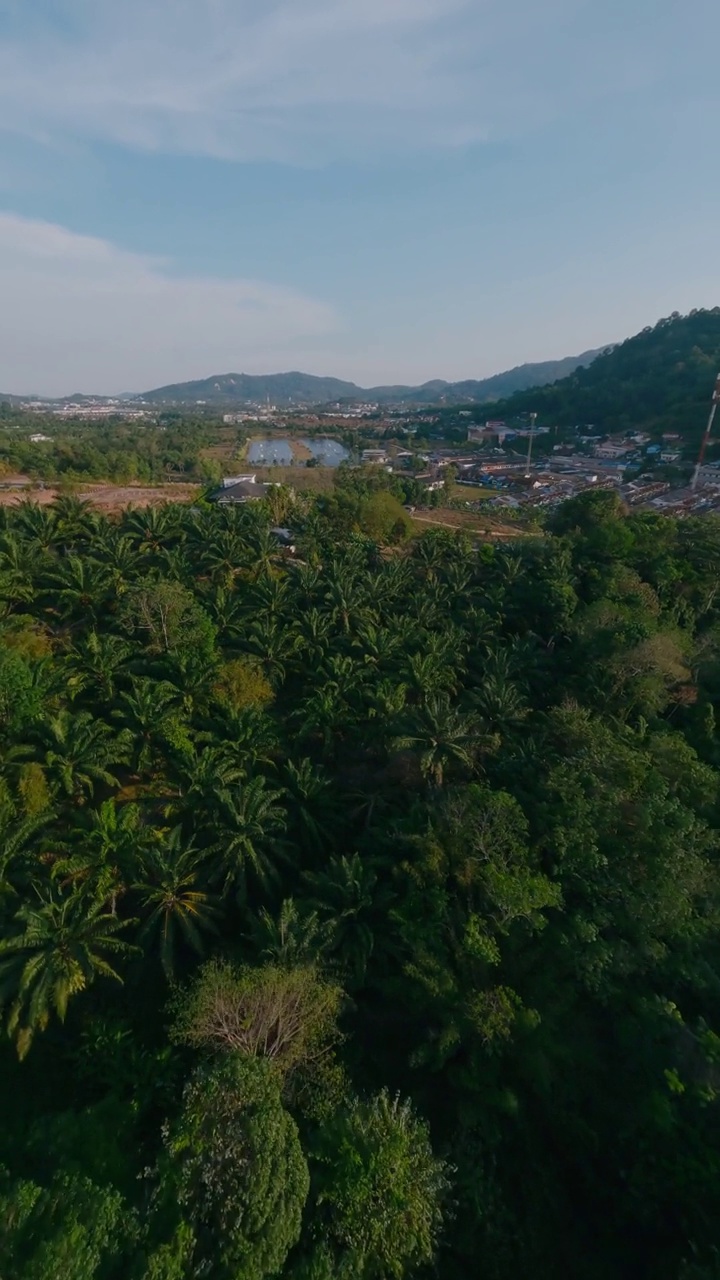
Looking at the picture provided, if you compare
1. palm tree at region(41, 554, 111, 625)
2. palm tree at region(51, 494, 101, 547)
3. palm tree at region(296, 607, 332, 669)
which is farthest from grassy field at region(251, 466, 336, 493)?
palm tree at region(296, 607, 332, 669)

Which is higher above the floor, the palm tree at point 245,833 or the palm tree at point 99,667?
Result: the palm tree at point 99,667

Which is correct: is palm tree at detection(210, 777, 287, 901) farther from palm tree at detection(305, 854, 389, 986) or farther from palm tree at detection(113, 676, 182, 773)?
palm tree at detection(113, 676, 182, 773)

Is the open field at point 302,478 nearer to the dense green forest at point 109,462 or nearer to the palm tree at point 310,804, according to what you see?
the dense green forest at point 109,462

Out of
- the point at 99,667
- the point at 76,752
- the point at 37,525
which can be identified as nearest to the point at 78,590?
the point at 99,667

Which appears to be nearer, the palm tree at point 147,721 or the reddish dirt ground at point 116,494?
the palm tree at point 147,721

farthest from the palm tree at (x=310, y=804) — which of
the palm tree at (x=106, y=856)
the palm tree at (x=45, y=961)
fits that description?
the palm tree at (x=45, y=961)

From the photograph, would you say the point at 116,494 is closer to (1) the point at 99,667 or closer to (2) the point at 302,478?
(2) the point at 302,478
